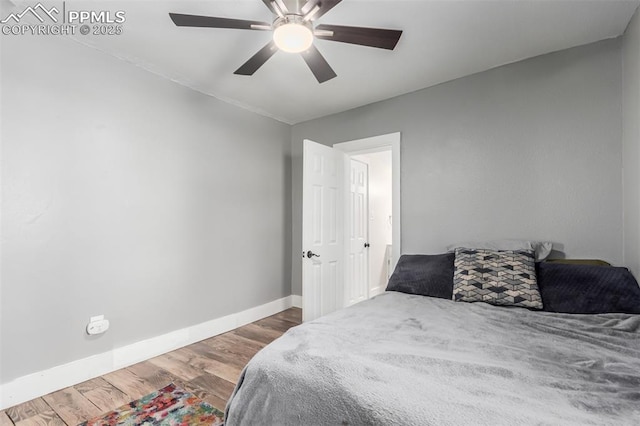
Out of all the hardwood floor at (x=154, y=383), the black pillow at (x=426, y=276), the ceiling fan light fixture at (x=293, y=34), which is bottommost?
the hardwood floor at (x=154, y=383)

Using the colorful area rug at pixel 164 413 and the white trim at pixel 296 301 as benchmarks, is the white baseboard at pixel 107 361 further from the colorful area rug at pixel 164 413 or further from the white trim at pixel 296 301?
the white trim at pixel 296 301

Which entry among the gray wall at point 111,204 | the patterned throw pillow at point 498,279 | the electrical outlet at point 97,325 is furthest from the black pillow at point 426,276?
the electrical outlet at point 97,325

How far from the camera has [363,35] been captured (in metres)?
1.80

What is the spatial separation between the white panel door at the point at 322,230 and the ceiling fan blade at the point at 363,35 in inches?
57.8

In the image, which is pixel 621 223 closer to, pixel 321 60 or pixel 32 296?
pixel 321 60

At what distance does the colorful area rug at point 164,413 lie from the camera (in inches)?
70.1

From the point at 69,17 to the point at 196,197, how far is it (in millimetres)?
1577

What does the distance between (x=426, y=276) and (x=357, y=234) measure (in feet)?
5.61

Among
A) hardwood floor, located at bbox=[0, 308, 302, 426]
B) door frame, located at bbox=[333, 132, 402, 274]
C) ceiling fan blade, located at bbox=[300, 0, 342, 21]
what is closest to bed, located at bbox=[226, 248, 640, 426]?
hardwood floor, located at bbox=[0, 308, 302, 426]

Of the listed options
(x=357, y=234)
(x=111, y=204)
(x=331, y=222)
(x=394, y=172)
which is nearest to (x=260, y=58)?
(x=111, y=204)

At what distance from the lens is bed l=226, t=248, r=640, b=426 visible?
0.89m

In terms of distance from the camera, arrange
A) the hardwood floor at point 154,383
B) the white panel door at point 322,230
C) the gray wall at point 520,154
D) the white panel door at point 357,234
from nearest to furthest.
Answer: the hardwood floor at point 154,383 → the gray wall at point 520,154 → the white panel door at point 322,230 → the white panel door at point 357,234

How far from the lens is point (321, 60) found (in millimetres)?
2061

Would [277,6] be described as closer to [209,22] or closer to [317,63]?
[209,22]
